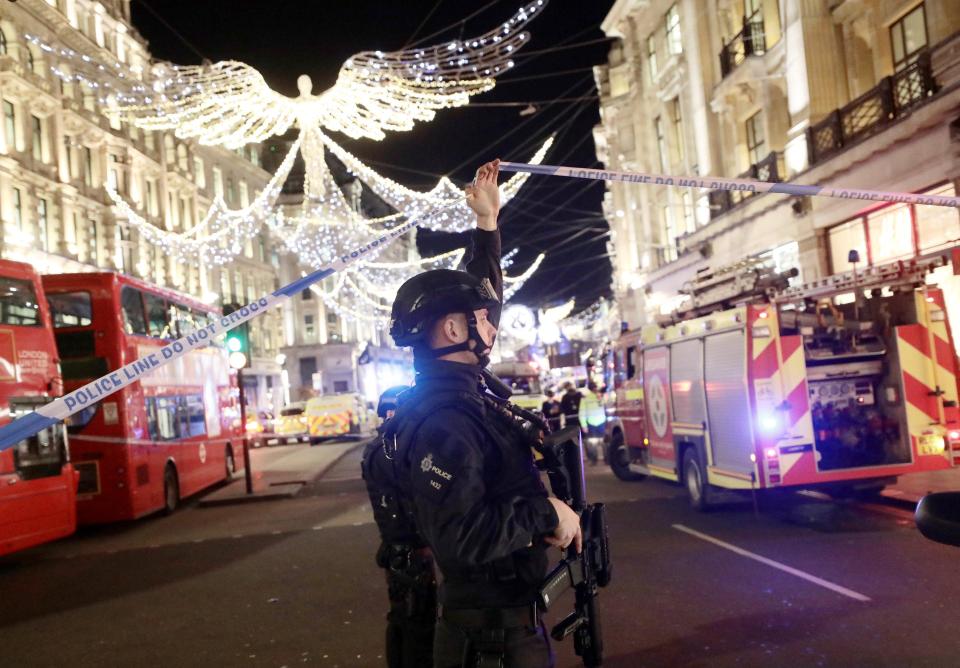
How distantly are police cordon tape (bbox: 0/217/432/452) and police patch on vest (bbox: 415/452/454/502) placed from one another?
143 cm

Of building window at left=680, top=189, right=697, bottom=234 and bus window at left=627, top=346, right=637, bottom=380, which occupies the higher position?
building window at left=680, top=189, right=697, bottom=234

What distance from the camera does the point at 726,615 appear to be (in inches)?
239

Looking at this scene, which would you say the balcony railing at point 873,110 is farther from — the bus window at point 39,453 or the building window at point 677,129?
the bus window at point 39,453

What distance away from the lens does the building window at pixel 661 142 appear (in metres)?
29.5

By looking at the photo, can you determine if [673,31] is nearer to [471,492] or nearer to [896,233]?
[896,233]

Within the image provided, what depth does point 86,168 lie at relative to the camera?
37.8 m

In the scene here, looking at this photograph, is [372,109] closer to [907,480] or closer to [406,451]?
[907,480]

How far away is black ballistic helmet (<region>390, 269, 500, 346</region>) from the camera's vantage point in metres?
2.74

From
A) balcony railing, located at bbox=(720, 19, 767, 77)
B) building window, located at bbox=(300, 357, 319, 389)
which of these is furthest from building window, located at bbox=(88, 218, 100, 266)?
building window, located at bbox=(300, 357, 319, 389)

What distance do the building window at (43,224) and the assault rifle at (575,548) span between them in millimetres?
34559

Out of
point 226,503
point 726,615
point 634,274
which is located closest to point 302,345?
point 634,274

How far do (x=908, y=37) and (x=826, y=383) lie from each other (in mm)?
9926

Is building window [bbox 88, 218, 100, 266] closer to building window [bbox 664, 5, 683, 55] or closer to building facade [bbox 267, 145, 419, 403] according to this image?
building facade [bbox 267, 145, 419, 403]

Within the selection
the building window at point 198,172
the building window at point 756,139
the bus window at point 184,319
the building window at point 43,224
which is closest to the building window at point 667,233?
the building window at point 756,139
